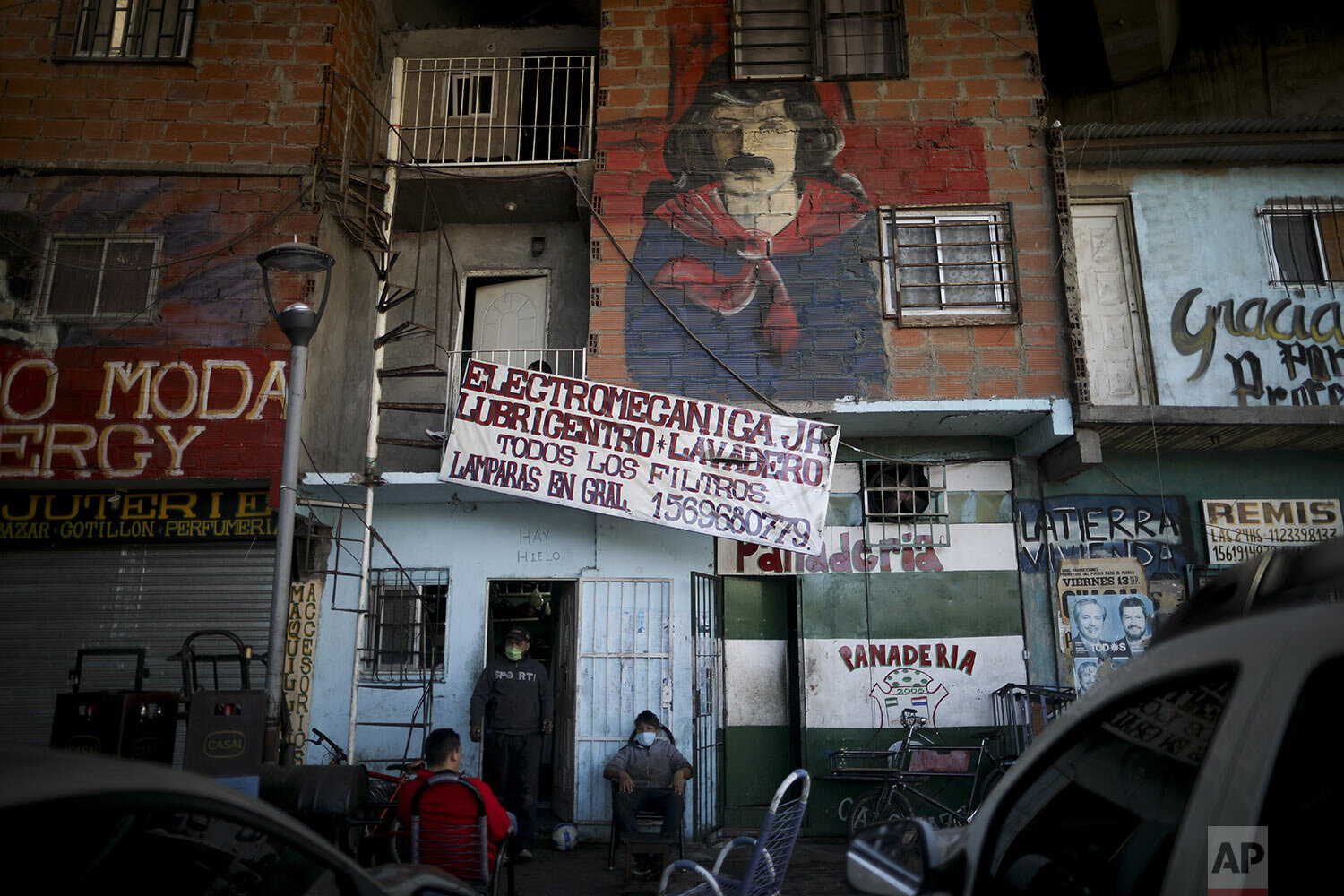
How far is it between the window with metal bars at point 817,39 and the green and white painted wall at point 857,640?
14.9ft

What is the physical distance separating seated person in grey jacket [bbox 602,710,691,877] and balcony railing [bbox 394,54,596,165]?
717 centimetres

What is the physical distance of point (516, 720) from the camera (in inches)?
340

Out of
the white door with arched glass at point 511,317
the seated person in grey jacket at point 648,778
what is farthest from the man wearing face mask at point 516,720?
the white door with arched glass at point 511,317

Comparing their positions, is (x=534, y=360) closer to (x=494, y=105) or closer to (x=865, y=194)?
(x=494, y=105)

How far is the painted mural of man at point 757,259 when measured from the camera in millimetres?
9625

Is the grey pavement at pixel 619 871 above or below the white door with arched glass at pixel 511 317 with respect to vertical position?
below

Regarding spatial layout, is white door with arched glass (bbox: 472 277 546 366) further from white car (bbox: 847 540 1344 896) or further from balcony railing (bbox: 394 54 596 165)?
white car (bbox: 847 540 1344 896)

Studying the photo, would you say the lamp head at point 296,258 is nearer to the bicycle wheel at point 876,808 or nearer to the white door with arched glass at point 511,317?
the white door with arched glass at point 511,317

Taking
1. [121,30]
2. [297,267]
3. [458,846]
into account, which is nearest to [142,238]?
[121,30]

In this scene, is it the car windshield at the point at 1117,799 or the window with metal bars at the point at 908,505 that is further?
the window with metal bars at the point at 908,505

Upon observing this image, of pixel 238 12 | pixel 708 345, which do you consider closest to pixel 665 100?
pixel 708 345

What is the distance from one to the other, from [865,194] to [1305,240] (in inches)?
198

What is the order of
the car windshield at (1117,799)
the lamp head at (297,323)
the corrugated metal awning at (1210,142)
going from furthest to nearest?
the corrugated metal awning at (1210,142) → the lamp head at (297,323) → the car windshield at (1117,799)

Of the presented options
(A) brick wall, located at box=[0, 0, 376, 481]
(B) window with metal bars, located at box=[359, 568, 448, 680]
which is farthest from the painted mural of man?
(A) brick wall, located at box=[0, 0, 376, 481]
